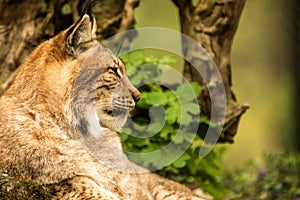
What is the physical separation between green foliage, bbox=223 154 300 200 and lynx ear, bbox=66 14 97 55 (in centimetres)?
336

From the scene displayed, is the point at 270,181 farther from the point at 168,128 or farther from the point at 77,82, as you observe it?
the point at 77,82

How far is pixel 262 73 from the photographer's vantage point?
14586 millimetres

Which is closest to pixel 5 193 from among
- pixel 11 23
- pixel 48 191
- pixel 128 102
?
pixel 48 191

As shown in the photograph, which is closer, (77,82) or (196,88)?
(77,82)

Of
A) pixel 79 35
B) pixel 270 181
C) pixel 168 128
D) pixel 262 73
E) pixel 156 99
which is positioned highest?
pixel 79 35

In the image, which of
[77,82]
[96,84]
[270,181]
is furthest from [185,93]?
[270,181]

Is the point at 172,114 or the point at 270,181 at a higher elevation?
the point at 172,114

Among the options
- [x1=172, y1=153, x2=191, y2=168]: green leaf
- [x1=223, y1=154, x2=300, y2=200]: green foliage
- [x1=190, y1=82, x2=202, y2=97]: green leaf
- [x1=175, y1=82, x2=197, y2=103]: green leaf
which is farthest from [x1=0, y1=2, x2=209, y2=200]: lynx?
[x1=223, y1=154, x2=300, y2=200]: green foliage

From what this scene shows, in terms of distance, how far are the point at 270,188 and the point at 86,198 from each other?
4.15 metres

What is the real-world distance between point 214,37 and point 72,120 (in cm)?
237

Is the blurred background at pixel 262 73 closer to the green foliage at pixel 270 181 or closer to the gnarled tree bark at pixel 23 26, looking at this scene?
the green foliage at pixel 270 181

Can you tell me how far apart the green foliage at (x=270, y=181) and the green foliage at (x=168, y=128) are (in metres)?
1.10

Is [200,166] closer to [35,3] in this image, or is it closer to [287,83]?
[35,3]

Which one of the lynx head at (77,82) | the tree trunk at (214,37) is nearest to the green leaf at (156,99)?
the tree trunk at (214,37)
